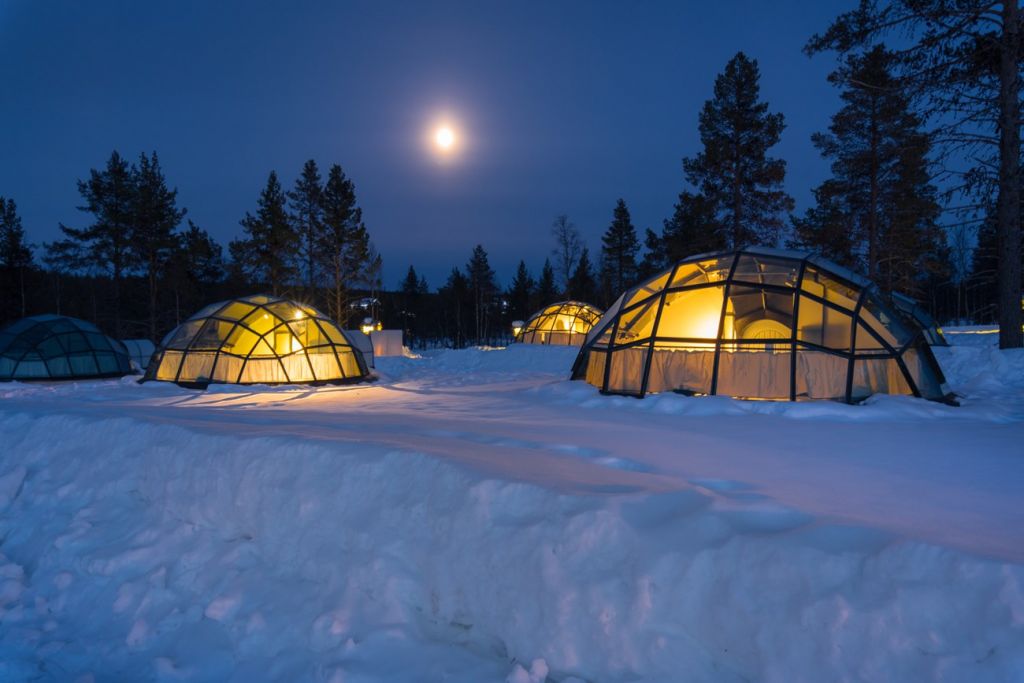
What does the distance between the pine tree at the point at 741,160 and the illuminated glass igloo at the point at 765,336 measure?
18028 mm

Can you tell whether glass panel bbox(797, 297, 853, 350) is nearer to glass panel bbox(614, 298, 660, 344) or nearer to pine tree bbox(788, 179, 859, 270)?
glass panel bbox(614, 298, 660, 344)

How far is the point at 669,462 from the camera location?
523 centimetres

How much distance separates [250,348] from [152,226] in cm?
2489

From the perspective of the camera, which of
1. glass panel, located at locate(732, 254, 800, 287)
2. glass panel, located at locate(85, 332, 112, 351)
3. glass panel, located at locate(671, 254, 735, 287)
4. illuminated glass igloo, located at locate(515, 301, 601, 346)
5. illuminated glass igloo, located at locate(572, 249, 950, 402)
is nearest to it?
illuminated glass igloo, located at locate(572, 249, 950, 402)

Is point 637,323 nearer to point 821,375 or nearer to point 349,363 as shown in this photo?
point 821,375

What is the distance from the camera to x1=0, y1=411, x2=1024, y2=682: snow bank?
8.42ft

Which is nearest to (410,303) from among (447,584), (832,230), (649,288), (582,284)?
(582,284)

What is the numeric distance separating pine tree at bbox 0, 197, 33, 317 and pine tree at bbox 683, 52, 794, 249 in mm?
39906

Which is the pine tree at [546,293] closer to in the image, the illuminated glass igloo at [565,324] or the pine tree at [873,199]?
the illuminated glass igloo at [565,324]

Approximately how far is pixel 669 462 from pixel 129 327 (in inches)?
1806

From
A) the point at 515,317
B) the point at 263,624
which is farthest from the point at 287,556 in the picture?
the point at 515,317

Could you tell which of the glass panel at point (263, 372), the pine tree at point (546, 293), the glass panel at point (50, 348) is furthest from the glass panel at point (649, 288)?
the pine tree at point (546, 293)

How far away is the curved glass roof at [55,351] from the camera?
61.3ft

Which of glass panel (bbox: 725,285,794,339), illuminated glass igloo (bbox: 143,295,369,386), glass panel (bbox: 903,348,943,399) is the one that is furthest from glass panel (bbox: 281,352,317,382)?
glass panel (bbox: 903,348,943,399)
